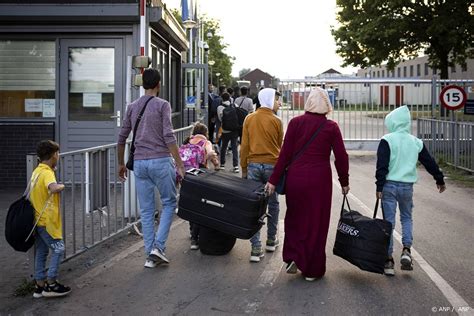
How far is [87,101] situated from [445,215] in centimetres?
702

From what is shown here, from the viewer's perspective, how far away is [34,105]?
1281 centimetres

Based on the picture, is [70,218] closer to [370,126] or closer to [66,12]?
[66,12]

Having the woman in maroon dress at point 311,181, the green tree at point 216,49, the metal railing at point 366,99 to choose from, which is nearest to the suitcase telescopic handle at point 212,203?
the woman in maroon dress at point 311,181

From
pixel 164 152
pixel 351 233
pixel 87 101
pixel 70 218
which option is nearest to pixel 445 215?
pixel 351 233

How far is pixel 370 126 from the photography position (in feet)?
66.9

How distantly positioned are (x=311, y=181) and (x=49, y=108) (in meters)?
7.93

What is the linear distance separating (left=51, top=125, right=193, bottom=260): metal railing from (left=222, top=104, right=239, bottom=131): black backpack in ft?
23.1

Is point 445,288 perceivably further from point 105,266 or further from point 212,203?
point 105,266

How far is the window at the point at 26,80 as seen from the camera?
41.9 feet

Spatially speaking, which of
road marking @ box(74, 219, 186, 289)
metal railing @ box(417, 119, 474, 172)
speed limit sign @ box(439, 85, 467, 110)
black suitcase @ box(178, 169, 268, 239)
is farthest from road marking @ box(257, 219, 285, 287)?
speed limit sign @ box(439, 85, 467, 110)

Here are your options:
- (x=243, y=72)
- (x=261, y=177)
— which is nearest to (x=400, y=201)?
(x=261, y=177)

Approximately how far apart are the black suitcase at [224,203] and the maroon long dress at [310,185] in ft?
1.11

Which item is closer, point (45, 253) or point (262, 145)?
point (45, 253)

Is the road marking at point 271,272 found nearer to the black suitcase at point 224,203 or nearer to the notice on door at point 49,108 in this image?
the black suitcase at point 224,203
